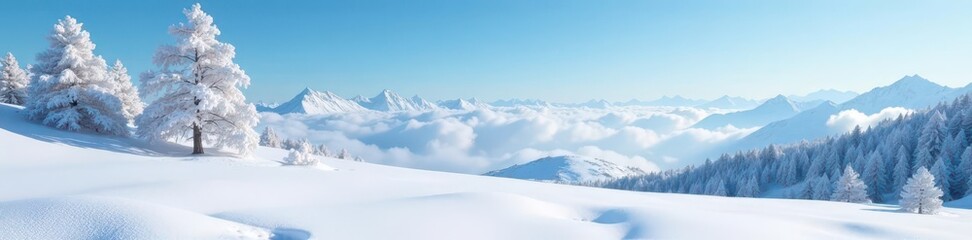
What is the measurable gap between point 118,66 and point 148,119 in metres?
31.7

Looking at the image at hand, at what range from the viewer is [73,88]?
24.0 meters

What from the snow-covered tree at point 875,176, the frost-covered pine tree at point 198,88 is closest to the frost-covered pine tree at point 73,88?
the frost-covered pine tree at point 198,88

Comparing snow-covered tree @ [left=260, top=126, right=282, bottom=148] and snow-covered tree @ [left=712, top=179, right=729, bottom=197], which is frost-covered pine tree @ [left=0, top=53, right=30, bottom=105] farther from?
snow-covered tree @ [left=712, top=179, right=729, bottom=197]

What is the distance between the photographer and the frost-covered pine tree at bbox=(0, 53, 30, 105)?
45312 mm

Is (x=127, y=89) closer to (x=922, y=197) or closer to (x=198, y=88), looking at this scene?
(x=198, y=88)

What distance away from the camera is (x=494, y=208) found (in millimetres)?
11781

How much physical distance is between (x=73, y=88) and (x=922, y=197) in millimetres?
47063

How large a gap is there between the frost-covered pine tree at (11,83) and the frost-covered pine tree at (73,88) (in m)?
28.9

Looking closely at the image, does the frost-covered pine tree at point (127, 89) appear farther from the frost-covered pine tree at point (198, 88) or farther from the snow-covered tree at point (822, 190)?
the snow-covered tree at point (822, 190)

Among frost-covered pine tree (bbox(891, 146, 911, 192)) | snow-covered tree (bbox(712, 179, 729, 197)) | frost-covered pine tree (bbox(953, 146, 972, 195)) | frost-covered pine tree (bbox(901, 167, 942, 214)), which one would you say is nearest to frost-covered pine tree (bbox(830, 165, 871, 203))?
frost-covered pine tree (bbox(891, 146, 911, 192))

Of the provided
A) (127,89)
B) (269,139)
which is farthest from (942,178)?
(269,139)

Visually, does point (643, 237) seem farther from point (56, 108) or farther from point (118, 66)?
point (118, 66)

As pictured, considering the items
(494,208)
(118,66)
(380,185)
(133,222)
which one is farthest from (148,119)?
(118,66)

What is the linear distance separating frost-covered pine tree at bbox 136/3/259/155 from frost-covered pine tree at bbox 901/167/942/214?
35510 mm
